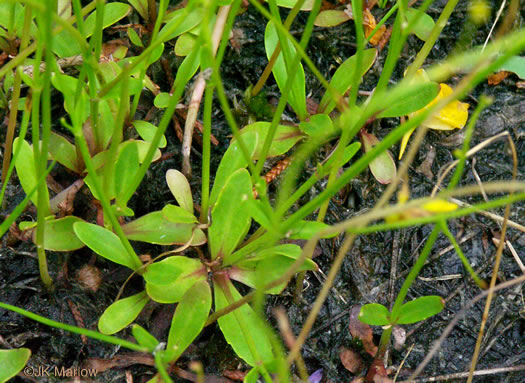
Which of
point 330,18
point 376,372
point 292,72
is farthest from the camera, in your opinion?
point 330,18

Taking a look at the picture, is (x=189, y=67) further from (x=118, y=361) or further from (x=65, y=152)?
(x=118, y=361)

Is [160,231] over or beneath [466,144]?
beneath

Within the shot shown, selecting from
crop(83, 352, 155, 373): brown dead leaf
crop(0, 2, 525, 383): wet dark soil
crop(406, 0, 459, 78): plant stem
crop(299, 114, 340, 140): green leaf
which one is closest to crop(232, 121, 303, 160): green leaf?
crop(299, 114, 340, 140): green leaf

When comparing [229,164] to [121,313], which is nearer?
[121,313]

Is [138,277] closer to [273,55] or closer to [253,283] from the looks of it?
[253,283]

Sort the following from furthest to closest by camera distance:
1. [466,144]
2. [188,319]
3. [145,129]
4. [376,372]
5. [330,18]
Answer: [330,18] → [145,129] → [376,372] → [188,319] → [466,144]

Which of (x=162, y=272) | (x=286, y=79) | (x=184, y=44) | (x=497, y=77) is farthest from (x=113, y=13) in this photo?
(x=497, y=77)

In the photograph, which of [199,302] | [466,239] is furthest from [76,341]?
[466,239]

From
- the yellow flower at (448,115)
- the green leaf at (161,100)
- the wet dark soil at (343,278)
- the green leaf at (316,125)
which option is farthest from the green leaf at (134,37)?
the yellow flower at (448,115)
